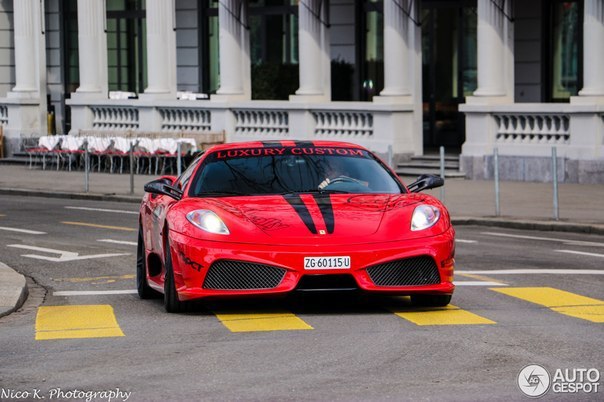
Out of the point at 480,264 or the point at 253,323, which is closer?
the point at 253,323

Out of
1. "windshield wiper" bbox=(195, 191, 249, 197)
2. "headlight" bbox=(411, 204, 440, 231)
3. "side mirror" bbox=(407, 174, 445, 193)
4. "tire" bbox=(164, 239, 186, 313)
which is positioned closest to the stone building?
"side mirror" bbox=(407, 174, 445, 193)

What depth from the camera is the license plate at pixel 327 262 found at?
11.9 m

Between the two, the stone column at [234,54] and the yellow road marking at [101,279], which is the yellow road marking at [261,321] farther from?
the stone column at [234,54]

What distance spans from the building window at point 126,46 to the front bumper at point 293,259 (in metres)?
35.9

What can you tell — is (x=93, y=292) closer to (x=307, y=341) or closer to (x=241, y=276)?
(x=241, y=276)

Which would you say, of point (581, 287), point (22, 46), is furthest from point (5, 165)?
point (581, 287)

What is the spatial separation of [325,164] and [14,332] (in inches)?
126

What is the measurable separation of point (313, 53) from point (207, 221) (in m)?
24.8

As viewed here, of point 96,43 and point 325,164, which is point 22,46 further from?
point 325,164

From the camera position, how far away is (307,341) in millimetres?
10773

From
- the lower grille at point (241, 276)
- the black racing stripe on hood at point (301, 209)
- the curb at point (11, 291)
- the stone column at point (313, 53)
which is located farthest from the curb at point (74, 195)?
the lower grille at point (241, 276)

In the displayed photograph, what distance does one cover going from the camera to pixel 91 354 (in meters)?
10.4

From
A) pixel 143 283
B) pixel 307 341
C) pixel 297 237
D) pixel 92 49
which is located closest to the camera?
pixel 307 341

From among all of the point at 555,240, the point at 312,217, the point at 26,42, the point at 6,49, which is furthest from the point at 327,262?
the point at 6,49
